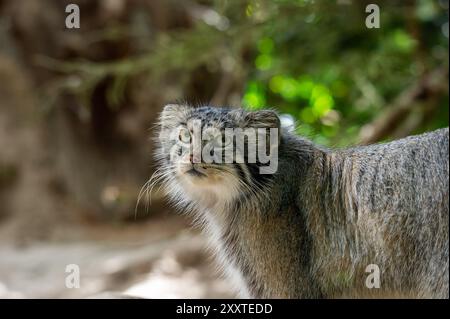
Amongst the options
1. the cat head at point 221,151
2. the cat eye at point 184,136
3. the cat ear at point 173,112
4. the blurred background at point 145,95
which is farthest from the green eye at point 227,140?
the blurred background at point 145,95

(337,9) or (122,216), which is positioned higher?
(337,9)

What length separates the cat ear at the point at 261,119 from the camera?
454 centimetres

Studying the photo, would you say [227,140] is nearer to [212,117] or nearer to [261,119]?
Result: [212,117]

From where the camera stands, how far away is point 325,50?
858cm

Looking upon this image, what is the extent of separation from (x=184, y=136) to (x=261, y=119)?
0.49 meters

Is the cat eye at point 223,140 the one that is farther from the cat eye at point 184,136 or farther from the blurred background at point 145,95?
the blurred background at point 145,95

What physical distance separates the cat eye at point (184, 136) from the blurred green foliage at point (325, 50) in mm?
3093

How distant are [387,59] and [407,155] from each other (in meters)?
4.49

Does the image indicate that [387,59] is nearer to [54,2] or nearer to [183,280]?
[183,280]

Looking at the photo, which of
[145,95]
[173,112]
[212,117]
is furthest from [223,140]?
[145,95]

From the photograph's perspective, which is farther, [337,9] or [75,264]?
[75,264]

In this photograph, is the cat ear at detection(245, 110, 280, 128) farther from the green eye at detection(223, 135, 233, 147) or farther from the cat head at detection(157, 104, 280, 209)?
the green eye at detection(223, 135, 233, 147)
